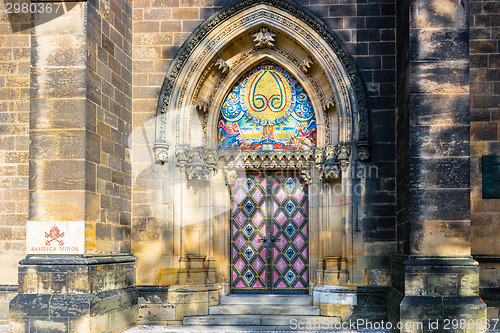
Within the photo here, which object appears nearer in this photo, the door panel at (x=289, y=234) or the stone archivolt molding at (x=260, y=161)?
the stone archivolt molding at (x=260, y=161)

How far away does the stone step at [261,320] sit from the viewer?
340 inches

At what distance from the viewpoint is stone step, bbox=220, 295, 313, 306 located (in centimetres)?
919

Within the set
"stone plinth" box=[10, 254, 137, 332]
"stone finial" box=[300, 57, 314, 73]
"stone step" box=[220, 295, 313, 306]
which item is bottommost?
"stone step" box=[220, 295, 313, 306]

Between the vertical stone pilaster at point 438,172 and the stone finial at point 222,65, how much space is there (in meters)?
3.06

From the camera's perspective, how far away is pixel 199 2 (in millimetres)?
9297

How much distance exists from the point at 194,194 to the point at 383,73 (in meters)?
3.54

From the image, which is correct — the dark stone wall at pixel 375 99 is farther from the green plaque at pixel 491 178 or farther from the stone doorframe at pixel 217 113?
the green plaque at pixel 491 178

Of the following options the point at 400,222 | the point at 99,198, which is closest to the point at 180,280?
the point at 99,198

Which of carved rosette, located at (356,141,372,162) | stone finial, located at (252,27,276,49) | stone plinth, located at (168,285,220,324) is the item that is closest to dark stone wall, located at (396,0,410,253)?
carved rosette, located at (356,141,372,162)

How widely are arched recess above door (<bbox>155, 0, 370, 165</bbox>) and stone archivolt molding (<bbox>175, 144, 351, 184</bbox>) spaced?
0.17 m

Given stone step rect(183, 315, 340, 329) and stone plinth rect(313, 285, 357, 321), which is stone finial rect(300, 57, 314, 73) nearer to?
stone plinth rect(313, 285, 357, 321)

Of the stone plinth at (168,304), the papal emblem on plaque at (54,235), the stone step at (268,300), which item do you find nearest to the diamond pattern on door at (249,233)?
the stone step at (268,300)

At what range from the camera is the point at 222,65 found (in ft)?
30.8

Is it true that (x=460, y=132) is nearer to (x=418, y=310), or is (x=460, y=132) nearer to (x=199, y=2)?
(x=418, y=310)
